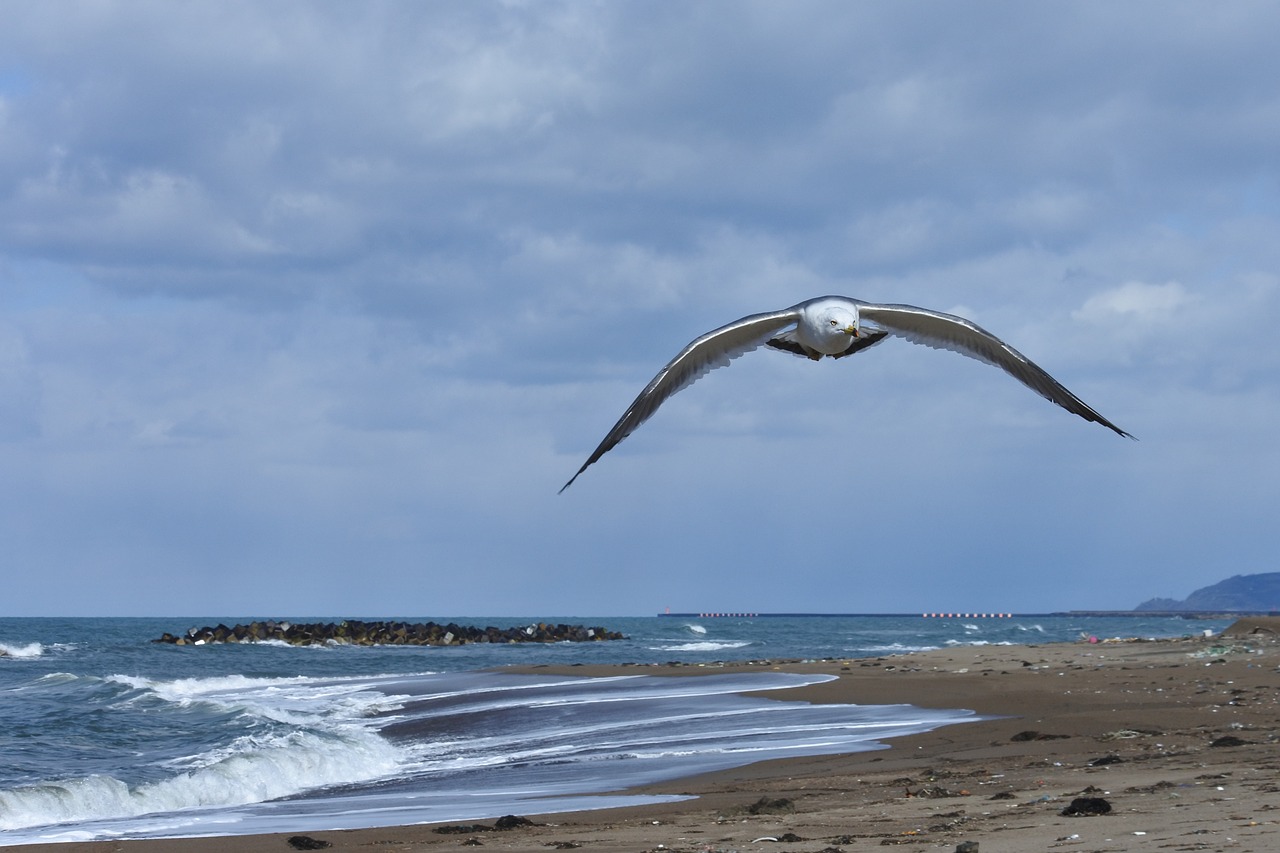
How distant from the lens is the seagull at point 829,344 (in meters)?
8.09

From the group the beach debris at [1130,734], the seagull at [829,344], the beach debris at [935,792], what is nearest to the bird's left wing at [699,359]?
the seagull at [829,344]

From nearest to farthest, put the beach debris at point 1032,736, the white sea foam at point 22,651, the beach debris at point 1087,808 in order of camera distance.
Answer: the beach debris at point 1087,808 < the beach debris at point 1032,736 < the white sea foam at point 22,651

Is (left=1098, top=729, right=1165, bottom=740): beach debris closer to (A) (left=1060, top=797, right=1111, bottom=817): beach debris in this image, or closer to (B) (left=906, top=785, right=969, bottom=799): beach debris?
(B) (left=906, top=785, right=969, bottom=799): beach debris

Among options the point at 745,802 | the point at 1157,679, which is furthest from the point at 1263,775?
the point at 1157,679

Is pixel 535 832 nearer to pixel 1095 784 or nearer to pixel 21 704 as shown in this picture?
pixel 1095 784

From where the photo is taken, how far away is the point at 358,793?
1344 centimetres

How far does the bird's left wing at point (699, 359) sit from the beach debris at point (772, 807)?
321 cm

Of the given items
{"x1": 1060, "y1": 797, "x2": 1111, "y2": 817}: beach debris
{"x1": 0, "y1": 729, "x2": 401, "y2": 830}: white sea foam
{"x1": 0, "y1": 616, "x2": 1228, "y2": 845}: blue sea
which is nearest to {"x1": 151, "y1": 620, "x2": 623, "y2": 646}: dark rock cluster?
{"x1": 0, "y1": 616, "x2": 1228, "y2": 845}: blue sea

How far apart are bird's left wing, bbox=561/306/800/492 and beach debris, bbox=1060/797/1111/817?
3.40 meters

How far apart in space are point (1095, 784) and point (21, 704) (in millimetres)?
20661

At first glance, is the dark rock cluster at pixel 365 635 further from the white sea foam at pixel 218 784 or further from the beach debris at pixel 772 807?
the beach debris at pixel 772 807

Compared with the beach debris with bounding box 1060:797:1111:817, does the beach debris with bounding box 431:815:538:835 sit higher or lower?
lower

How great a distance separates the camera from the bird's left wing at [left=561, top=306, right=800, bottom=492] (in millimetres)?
8250

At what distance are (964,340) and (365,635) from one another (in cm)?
5621
